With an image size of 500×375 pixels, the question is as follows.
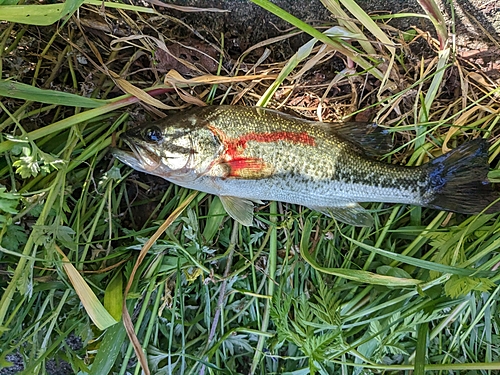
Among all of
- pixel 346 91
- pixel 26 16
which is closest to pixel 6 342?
pixel 26 16

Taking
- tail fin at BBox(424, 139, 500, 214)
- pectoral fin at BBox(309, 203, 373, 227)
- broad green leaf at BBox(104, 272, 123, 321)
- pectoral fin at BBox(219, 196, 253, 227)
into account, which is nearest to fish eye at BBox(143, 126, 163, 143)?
pectoral fin at BBox(219, 196, 253, 227)

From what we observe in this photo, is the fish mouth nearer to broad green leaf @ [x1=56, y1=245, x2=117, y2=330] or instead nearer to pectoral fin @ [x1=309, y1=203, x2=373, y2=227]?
broad green leaf @ [x1=56, y1=245, x2=117, y2=330]

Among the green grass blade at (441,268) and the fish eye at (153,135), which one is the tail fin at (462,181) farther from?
the fish eye at (153,135)

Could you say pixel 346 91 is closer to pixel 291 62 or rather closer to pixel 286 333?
pixel 291 62

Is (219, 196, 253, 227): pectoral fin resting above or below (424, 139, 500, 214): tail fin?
below

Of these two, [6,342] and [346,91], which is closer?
[6,342]

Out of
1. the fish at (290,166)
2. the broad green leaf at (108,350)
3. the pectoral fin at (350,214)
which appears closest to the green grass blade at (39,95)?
the fish at (290,166)
